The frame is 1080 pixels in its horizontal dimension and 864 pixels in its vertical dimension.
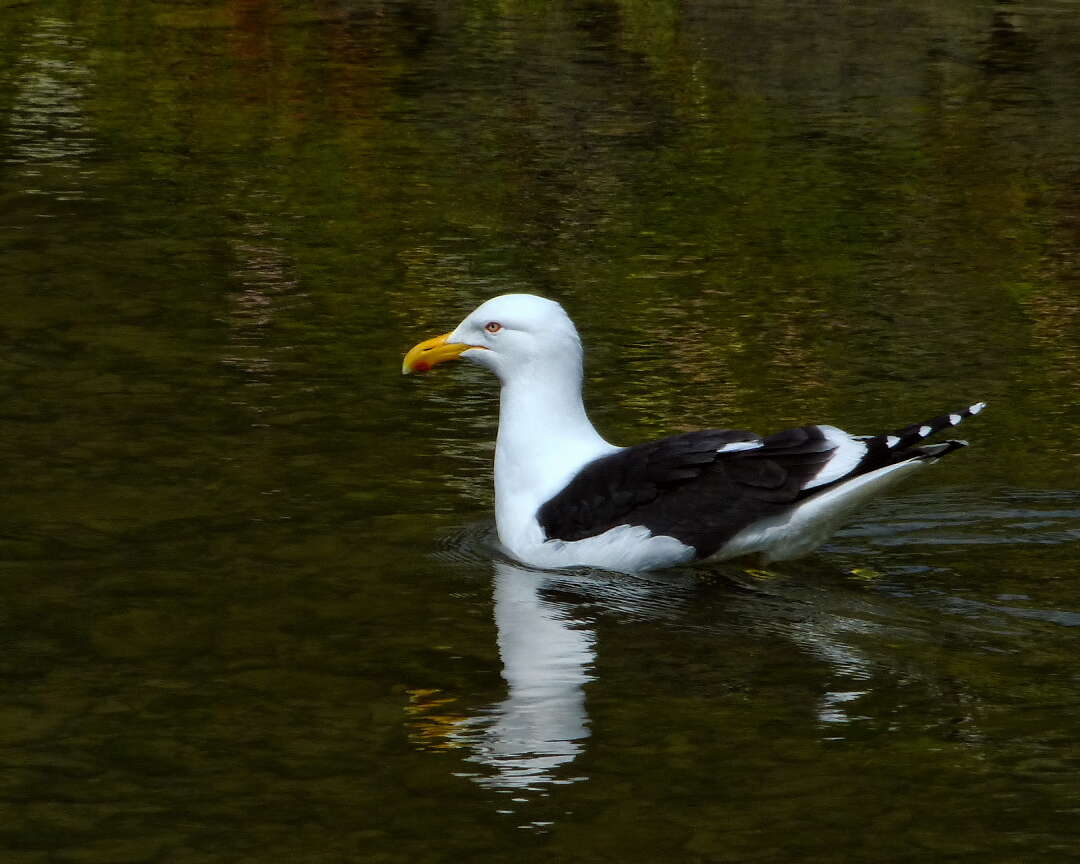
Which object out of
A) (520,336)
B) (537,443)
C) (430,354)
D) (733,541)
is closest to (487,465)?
(430,354)

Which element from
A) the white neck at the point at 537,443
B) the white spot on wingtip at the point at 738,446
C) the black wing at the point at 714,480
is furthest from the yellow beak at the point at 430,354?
the white spot on wingtip at the point at 738,446

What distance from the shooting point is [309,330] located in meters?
11.7

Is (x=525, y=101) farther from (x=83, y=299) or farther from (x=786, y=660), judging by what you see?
(x=786, y=660)

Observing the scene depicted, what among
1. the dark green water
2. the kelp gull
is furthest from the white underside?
the dark green water

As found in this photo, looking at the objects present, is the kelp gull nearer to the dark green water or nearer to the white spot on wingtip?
the white spot on wingtip

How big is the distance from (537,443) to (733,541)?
0.98m

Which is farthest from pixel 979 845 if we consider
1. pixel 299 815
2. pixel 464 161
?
pixel 464 161

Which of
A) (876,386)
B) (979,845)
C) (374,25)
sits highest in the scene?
(374,25)

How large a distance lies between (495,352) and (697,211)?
22.2 ft

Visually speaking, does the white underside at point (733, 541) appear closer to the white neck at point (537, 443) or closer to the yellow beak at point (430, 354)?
the white neck at point (537, 443)

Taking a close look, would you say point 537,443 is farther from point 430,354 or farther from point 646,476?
point 430,354

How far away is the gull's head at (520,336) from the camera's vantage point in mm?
8648

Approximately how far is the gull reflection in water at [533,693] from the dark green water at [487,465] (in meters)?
0.02

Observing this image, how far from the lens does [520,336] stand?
8664mm
